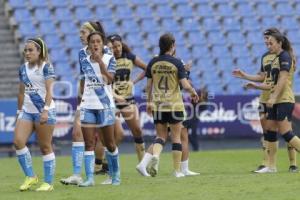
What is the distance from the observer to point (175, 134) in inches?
498

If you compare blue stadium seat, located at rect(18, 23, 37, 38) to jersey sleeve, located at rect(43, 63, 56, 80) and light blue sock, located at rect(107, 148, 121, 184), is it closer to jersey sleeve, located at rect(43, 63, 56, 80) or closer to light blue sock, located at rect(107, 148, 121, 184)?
light blue sock, located at rect(107, 148, 121, 184)

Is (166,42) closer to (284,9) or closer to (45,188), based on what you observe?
(45,188)

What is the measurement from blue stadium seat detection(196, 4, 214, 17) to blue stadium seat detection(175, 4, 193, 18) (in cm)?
28

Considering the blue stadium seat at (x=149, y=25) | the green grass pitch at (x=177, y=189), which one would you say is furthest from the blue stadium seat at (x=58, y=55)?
the green grass pitch at (x=177, y=189)

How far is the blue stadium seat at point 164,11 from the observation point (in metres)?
29.1

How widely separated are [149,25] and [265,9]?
4.35 meters

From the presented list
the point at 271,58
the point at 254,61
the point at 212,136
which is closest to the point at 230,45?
the point at 254,61

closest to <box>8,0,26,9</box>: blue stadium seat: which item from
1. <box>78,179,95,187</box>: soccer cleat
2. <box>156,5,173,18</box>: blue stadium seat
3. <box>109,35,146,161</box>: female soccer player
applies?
<box>156,5,173,18</box>: blue stadium seat

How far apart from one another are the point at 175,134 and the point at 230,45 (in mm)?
16439

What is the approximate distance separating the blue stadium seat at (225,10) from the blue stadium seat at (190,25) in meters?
0.97

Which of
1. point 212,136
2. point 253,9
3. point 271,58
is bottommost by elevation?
point 212,136

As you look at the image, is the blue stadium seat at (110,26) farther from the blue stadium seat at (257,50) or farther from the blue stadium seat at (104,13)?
the blue stadium seat at (257,50)

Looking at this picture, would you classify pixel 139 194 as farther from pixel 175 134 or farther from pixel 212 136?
pixel 212 136

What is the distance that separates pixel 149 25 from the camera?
93.9 feet
